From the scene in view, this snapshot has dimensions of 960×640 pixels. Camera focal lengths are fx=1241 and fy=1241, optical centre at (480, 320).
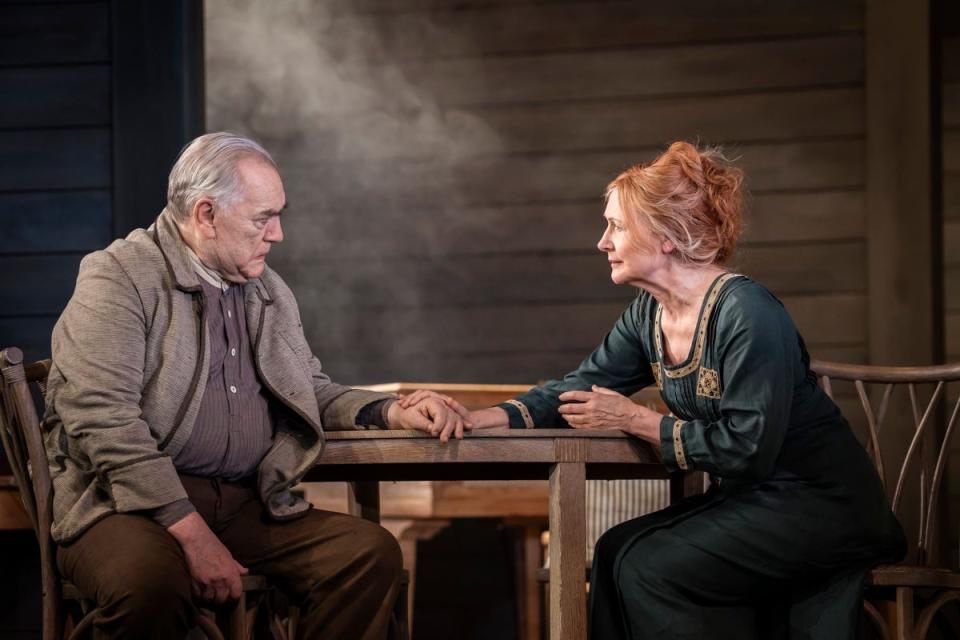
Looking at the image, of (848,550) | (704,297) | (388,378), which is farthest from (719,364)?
(388,378)

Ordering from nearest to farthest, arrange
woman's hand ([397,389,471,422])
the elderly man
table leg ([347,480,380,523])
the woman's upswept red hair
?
the elderly man → woman's hand ([397,389,471,422]) → the woman's upswept red hair → table leg ([347,480,380,523])

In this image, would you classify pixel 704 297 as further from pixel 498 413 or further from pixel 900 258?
pixel 900 258

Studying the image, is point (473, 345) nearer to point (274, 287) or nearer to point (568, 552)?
point (274, 287)

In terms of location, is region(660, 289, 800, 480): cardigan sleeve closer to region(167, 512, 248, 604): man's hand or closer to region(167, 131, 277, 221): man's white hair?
region(167, 512, 248, 604): man's hand

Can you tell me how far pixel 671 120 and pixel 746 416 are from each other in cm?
265

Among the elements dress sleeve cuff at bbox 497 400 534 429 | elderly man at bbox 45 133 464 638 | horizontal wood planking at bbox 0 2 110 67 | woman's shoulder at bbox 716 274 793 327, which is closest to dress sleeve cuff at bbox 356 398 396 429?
elderly man at bbox 45 133 464 638

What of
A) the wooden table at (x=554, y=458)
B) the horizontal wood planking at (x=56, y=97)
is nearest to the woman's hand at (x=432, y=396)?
the wooden table at (x=554, y=458)

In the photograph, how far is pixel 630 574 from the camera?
7.68 feet

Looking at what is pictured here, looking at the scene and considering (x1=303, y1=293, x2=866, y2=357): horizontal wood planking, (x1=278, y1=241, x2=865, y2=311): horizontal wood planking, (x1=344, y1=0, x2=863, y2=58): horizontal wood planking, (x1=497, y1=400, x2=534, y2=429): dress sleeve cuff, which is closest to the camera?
(x1=497, y1=400, x2=534, y2=429): dress sleeve cuff

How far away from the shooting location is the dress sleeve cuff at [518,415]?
2.66 m

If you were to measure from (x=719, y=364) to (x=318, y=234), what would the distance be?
290 centimetres

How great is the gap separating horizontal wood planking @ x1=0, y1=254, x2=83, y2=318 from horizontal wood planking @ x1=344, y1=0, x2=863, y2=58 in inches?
62.0

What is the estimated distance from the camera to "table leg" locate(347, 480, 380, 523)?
2.94m

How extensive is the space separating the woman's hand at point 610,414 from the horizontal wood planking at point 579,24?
266 cm
